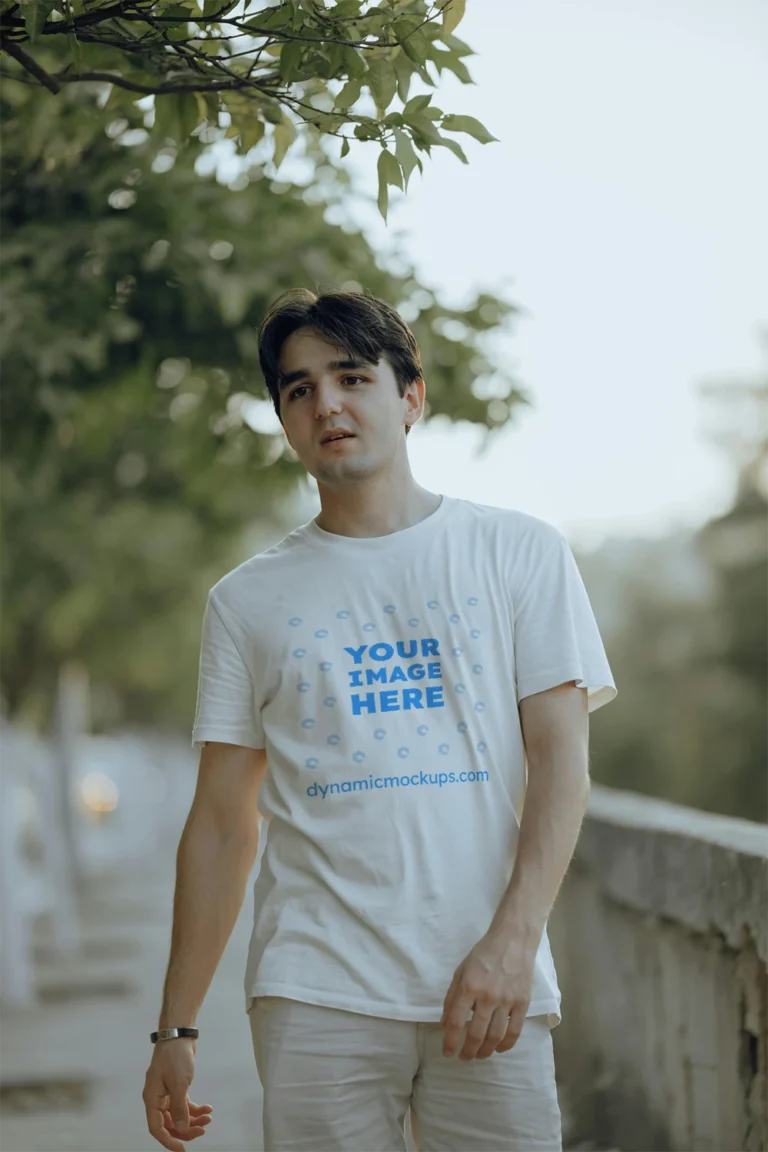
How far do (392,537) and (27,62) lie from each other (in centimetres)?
126

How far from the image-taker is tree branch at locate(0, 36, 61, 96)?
121 inches

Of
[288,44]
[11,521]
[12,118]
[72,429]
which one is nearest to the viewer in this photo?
[288,44]

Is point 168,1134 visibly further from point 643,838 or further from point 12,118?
point 12,118

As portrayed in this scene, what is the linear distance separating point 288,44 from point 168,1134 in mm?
2048

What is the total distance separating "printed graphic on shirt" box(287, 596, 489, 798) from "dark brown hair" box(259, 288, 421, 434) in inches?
18.9

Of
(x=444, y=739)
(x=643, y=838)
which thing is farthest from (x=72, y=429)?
(x=444, y=739)

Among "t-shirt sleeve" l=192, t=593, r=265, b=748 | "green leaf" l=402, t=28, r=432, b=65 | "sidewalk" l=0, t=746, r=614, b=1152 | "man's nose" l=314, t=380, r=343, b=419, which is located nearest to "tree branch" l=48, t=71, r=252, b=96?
"green leaf" l=402, t=28, r=432, b=65

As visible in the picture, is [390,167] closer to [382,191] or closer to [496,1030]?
[382,191]

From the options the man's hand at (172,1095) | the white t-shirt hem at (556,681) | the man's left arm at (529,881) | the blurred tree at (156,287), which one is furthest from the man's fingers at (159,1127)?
the blurred tree at (156,287)

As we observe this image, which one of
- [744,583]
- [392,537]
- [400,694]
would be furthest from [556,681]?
[744,583]

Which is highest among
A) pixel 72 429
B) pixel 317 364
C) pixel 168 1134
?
pixel 72 429

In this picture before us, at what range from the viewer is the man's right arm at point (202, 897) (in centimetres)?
295

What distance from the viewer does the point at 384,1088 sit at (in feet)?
9.01

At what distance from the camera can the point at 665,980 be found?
4953mm
